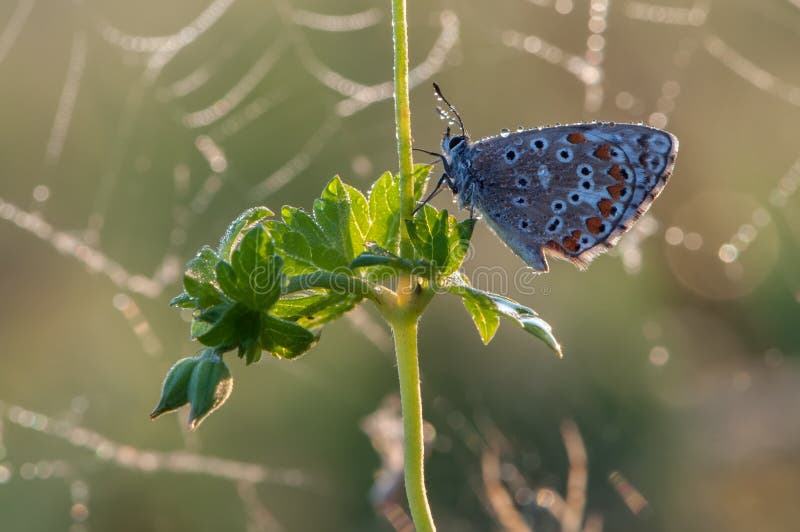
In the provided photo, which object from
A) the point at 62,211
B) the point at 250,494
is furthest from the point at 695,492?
the point at 62,211

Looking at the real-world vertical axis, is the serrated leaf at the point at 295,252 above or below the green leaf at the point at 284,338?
above

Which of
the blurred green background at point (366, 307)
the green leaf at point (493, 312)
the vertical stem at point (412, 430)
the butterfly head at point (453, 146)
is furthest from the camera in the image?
the blurred green background at point (366, 307)

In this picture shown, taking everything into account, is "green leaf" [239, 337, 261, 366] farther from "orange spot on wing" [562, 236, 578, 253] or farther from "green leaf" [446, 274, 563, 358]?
"orange spot on wing" [562, 236, 578, 253]

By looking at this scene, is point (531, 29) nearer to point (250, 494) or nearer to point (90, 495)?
point (250, 494)

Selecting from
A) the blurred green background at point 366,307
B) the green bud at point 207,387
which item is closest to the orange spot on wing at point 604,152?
the green bud at point 207,387

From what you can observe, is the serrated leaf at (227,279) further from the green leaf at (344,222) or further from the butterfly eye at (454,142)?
the butterfly eye at (454,142)

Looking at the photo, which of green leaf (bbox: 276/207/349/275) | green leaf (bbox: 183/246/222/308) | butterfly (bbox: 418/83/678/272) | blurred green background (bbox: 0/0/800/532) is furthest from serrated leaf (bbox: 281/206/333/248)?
blurred green background (bbox: 0/0/800/532)
